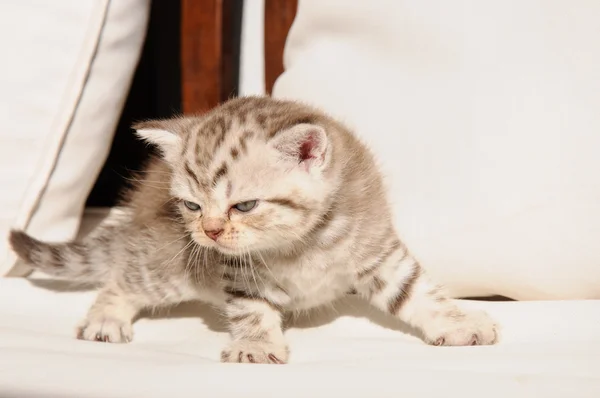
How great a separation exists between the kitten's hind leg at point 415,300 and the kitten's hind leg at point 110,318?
18.1 inches

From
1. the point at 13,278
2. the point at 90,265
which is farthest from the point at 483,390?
the point at 13,278

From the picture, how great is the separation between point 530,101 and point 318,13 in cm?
50

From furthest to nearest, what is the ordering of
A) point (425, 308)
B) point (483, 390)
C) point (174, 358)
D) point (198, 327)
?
point (198, 327) < point (425, 308) < point (174, 358) < point (483, 390)

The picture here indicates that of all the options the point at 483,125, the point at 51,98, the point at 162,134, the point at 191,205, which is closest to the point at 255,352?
the point at 191,205

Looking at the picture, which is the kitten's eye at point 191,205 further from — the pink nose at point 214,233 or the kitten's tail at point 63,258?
the kitten's tail at point 63,258

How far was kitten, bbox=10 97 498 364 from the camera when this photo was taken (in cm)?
100

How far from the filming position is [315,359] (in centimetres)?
96

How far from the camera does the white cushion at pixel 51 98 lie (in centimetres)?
128

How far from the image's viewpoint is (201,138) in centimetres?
107

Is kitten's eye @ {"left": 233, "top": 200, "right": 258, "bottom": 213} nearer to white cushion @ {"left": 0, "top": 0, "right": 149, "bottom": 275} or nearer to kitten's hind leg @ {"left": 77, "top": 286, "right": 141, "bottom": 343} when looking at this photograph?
kitten's hind leg @ {"left": 77, "top": 286, "right": 141, "bottom": 343}

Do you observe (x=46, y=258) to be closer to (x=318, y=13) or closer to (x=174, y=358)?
(x=174, y=358)

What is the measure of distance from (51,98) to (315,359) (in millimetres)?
822

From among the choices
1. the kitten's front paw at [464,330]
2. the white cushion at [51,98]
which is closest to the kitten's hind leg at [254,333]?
the kitten's front paw at [464,330]

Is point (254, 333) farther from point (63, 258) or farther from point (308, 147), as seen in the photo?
point (63, 258)
